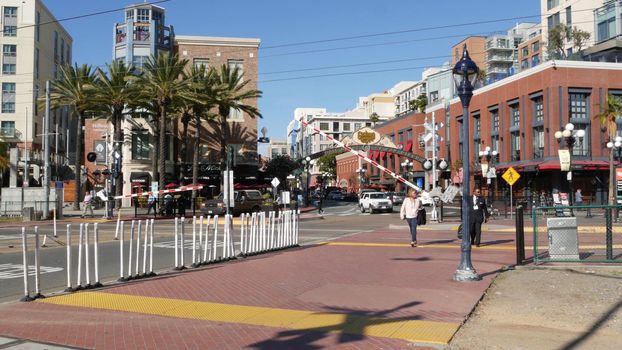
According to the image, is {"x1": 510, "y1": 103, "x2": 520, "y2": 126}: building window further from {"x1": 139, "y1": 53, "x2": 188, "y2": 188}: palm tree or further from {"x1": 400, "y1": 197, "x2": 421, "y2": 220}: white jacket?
{"x1": 400, "y1": 197, "x2": 421, "y2": 220}: white jacket

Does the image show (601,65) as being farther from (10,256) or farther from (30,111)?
(30,111)

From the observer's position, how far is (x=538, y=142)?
49781 millimetres

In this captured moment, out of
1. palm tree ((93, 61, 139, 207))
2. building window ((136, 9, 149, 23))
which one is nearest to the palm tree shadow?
palm tree ((93, 61, 139, 207))

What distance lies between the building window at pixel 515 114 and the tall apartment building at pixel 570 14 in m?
20.2

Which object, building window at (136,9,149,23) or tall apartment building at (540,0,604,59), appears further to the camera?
building window at (136,9,149,23)

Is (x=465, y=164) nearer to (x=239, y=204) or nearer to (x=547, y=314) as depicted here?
(x=547, y=314)

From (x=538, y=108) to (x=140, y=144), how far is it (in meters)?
37.9

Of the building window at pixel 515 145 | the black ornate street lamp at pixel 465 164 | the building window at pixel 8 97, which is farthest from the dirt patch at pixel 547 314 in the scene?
the building window at pixel 8 97

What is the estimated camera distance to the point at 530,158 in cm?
5050

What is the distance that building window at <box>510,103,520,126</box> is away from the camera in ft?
175

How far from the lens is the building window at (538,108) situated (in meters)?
49.0

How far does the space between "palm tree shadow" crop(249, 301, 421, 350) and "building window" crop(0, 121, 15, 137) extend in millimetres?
71501

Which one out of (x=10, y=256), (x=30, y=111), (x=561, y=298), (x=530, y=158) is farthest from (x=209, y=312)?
(x=30, y=111)

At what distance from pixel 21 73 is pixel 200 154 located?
30.8m
